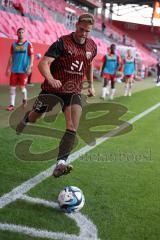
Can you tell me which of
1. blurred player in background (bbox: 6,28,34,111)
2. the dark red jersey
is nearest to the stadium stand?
blurred player in background (bbox: 6,28,34,111)

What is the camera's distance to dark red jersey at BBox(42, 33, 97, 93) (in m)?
5.34

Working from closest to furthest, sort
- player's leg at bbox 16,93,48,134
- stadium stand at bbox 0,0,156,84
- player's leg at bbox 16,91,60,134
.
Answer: player's leg at bbox 16,91,60,134 < player's leg at bbox 16,93,48,134 < stadium stand at bbox 0,0,156,84

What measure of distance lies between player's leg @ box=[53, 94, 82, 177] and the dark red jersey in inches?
11.2

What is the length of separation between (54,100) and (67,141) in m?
0.89

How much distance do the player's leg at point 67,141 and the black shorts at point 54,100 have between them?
8 centimetres

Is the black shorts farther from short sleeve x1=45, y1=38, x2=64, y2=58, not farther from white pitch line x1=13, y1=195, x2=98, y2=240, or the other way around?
white pitch line x1=13, y1=195, x2=98, y2=240

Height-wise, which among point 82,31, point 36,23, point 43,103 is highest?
point 82,31

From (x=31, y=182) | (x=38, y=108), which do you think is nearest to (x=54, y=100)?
(x=38, y=108)

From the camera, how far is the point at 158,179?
5.60m

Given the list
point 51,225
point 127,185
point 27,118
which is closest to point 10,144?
point 27,118

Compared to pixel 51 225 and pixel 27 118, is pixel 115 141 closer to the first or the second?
pixel 27 118

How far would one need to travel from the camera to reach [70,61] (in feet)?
17.8

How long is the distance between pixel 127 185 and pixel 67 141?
91 cm

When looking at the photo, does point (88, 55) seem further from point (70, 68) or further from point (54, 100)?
point (54, 100)
